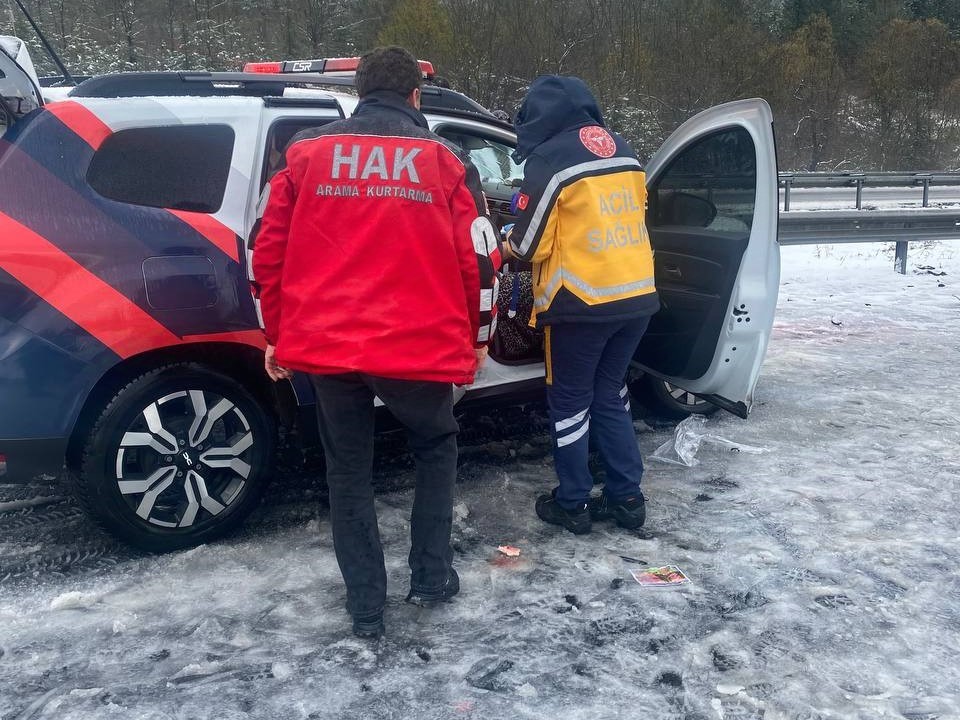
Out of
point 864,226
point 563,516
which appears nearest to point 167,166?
point 563,516

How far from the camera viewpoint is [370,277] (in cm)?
254

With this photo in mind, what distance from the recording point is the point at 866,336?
7.20 m

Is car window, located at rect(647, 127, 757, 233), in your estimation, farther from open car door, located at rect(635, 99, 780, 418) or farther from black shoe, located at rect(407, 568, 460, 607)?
black shoe, located at rect(407, 568, 460, 607)

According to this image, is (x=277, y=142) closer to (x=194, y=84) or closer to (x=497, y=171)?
(x=194, y=84)

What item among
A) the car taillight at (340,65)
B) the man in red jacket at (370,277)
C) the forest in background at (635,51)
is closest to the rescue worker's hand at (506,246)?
the man in red jacket at (370,277)

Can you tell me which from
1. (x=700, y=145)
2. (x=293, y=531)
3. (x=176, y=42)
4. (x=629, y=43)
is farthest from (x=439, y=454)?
(x=176, y=42)

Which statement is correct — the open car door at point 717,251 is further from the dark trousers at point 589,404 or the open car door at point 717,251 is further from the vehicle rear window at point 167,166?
the vehicle rear window at point 167,166

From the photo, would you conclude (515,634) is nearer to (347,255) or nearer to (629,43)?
(347,255)

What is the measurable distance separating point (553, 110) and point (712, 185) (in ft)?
4.15

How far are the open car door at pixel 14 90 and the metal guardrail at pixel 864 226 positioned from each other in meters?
7.59

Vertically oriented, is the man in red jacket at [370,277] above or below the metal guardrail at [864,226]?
above

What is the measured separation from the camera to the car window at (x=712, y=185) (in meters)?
3.96

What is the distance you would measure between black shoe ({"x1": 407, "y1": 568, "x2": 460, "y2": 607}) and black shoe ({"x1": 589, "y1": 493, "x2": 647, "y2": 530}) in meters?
0.92

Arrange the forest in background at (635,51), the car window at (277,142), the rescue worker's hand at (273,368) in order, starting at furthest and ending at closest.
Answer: the forest in background at (635,51) → the car window at (277,142) → the rescue worker's hand at (273,368)
